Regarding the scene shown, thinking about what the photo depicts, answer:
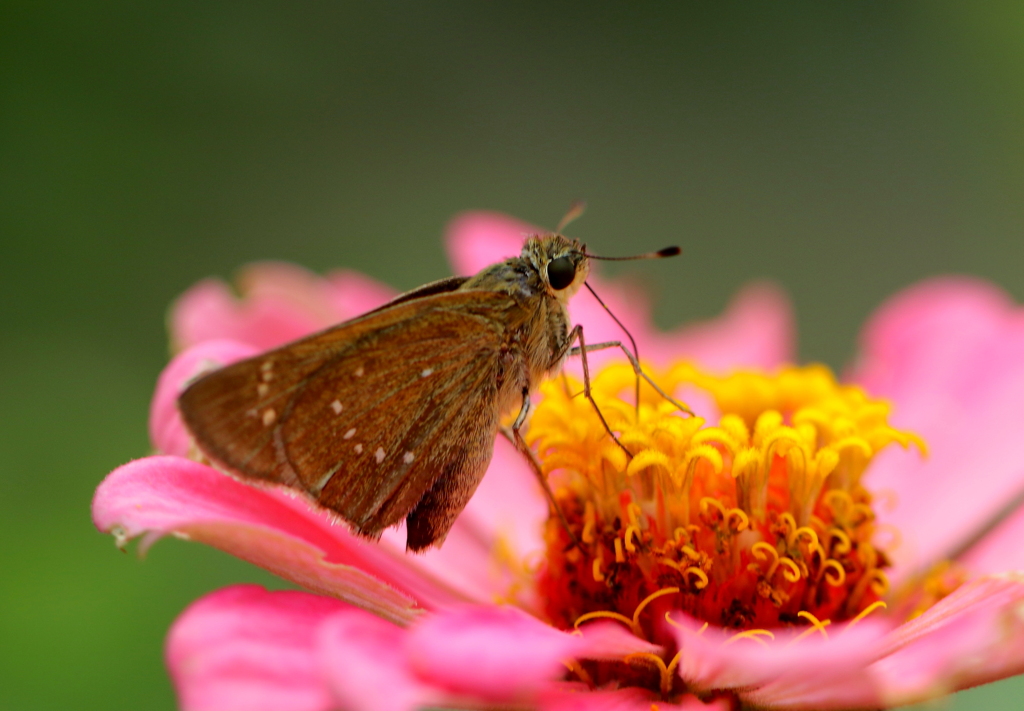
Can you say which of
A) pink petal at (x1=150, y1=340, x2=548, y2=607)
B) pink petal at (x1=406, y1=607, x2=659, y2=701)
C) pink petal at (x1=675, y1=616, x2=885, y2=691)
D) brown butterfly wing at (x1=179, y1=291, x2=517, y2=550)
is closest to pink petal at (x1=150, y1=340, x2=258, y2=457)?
pink petal at (x1=150, y1=340, x2=548, y2=607)

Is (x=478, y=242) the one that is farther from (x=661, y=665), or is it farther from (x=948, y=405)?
(x=661, y=665)

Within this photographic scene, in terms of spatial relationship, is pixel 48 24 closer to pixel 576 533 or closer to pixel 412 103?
pixel 412 103

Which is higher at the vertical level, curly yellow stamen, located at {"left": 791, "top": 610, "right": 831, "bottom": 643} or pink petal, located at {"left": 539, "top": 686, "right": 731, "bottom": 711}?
curly yellow stamen, located at {"left": 791, "top": 610, "right": 831, "bottom": 643}

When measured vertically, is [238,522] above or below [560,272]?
below

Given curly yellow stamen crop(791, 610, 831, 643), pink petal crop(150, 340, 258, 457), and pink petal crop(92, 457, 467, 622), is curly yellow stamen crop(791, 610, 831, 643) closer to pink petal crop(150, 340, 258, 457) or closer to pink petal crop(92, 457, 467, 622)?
pink petal crop(92, 457, 467, 622)

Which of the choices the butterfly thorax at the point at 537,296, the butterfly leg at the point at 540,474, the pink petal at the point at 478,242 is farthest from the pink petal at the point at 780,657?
the pink petal at the point at 478,242

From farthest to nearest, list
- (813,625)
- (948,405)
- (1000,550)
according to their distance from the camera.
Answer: (948,405) → (1000,550) → (813,625)

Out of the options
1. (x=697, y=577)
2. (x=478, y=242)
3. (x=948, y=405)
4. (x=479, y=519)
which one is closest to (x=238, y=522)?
(x=697, y=577)

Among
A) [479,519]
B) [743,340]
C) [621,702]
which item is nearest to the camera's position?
[621,702]
